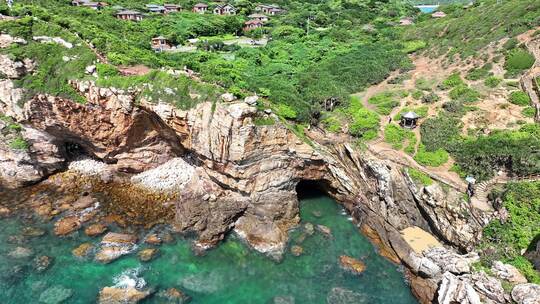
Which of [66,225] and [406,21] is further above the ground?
[406,21]

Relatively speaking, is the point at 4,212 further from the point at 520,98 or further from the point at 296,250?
the point at 520,98

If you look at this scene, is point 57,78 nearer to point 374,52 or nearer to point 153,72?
point 153,72

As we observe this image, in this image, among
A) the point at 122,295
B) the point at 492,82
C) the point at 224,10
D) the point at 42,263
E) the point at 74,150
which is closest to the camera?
the point at 122,295

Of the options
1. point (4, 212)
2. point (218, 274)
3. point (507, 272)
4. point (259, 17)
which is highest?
point (259, 17)

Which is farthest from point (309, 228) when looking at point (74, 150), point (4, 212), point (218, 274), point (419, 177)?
point (4, 212)

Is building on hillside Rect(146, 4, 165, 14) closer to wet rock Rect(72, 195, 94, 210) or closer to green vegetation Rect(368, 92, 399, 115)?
wet rock Rect(72, 195, 94, 210)

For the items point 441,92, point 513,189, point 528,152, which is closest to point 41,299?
point 513,189

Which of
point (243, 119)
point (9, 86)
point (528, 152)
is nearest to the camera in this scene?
point (528, 152)
